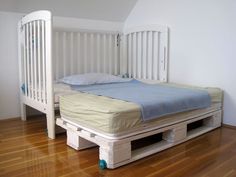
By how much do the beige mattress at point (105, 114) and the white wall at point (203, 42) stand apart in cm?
85

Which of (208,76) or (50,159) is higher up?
(208,76)

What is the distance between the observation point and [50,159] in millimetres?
1875

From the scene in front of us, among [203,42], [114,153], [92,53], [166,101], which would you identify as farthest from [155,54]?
[114,153]

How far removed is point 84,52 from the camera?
3.47 m

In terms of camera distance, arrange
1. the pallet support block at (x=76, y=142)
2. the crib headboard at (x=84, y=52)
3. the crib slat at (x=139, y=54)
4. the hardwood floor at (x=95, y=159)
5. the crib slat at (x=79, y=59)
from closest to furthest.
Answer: the hardwood floor at (x=95, y=159)
the pallet support block at (x=76, y=142)
the crib headboard at (x=84, y=52)
the crib slat at (x=79, y=59)
the crib slat at (x=139, y=54)

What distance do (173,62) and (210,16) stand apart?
2.41ft

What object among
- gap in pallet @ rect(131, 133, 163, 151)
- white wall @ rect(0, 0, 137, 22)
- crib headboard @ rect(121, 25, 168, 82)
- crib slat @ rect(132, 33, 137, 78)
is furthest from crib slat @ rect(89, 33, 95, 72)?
gap in pallet @ rect(131, 133, 163, 151)

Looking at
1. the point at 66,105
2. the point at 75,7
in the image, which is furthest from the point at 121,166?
the point at 75,7

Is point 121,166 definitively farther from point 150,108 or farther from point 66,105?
point 66,105

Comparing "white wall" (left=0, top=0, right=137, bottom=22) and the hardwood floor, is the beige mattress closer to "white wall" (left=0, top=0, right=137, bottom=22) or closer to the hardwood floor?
the hardwood floor

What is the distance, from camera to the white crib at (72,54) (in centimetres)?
232

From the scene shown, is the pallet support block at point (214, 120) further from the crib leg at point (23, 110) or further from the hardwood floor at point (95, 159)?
the crib leg at point (23, 110)

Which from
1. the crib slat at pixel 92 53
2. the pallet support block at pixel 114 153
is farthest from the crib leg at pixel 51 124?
the crib slat at pixel 92 53

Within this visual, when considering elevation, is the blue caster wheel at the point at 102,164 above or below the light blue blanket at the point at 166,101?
below
